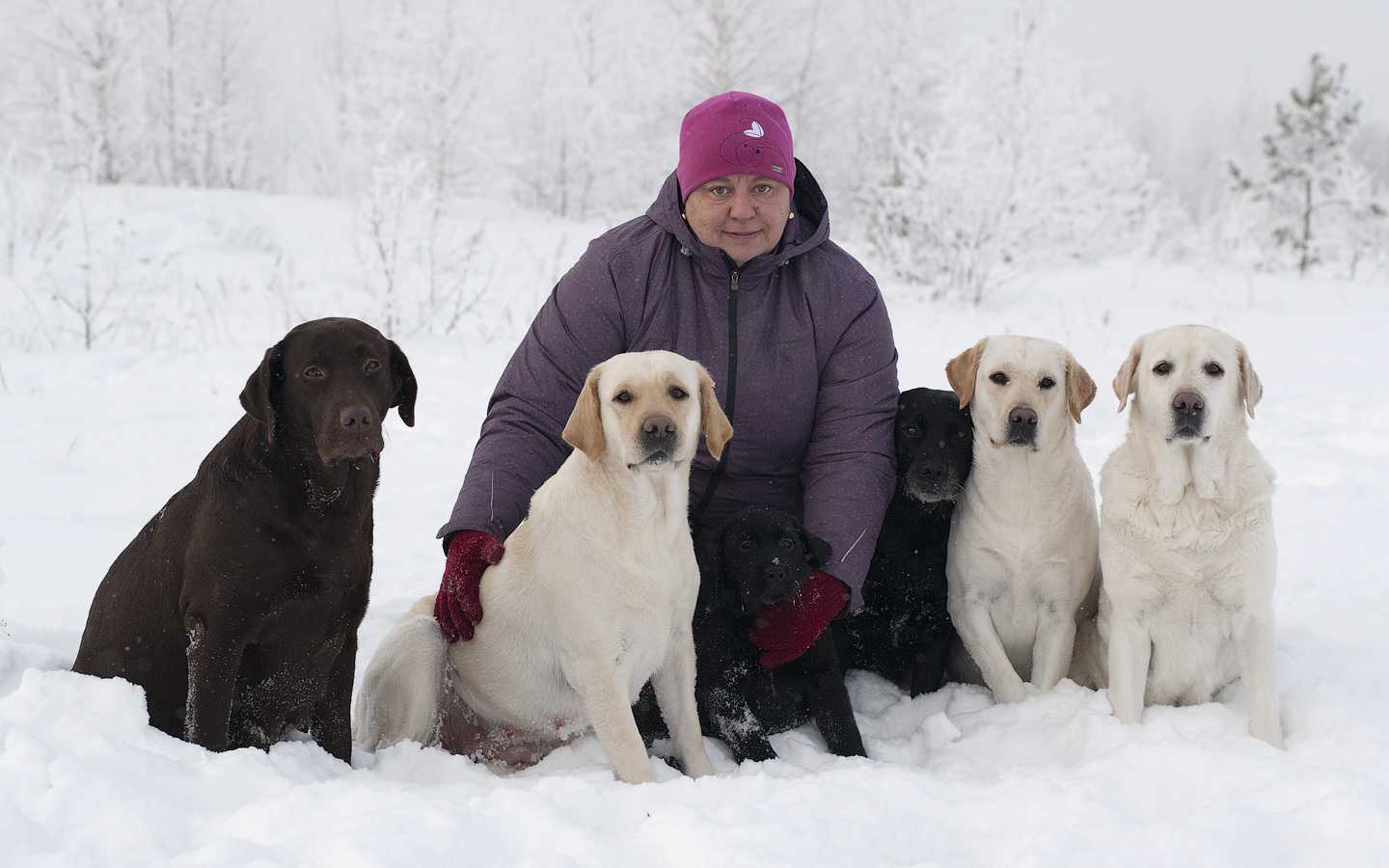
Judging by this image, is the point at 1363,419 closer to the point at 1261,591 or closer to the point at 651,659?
the point at 1261,591

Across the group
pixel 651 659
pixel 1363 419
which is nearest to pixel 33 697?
pixel 651 659

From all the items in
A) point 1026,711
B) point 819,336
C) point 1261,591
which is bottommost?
point 1026,711

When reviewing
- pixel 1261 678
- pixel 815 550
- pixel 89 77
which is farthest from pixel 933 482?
pixel 89 77

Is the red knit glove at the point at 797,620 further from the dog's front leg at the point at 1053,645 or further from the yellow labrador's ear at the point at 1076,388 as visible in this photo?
the yellow labrador's ear at the point at 1076,388

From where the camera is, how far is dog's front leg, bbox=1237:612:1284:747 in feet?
10.2

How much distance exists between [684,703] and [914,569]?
3.71ft

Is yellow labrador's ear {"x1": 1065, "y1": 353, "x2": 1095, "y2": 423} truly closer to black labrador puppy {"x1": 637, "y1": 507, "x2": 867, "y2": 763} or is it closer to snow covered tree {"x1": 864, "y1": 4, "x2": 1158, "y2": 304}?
black labrador puppy {"x1": 637, "y1": 507, "x2": 867, "y2": 763}

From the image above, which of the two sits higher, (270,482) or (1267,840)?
(270,482)

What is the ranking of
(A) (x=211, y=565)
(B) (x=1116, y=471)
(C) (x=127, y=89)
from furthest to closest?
(C) (x=127, y=89) → (B) (x=1116, y=471) → (A) (x=211, y=565)

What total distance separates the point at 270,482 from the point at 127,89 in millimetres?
26498

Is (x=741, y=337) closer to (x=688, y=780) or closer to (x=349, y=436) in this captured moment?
(x=349, y=436)

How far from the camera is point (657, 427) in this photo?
2957mm

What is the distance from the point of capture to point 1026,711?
11.3 feet

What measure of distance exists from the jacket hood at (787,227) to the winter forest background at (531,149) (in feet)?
23.2
